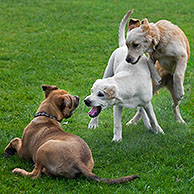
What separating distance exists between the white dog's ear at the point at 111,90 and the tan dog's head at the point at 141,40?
2.05ft

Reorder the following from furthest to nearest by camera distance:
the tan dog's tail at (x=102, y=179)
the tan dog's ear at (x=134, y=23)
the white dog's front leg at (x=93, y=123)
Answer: the white dog's front leg at (x=93, y=123), the tan dog's ear at (x=134, y=23), the tan dog's tail at (x=102, y=179)

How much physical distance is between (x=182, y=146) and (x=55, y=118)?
225 cm

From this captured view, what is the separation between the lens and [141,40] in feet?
21.3

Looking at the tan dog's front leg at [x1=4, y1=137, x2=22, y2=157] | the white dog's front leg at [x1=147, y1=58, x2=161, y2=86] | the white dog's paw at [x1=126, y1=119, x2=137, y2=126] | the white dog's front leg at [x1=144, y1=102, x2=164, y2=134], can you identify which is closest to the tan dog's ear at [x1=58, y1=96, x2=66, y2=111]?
the tan dog's front leg at [x1=4, y1=137, x2=22, y2=157]

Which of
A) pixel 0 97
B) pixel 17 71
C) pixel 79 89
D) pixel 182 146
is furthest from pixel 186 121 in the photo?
pixel 17 71

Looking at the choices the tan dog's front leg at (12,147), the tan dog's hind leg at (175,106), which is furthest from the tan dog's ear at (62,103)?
the tan dog's hind leg at (175,106)

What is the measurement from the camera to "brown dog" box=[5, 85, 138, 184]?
5.32 metres

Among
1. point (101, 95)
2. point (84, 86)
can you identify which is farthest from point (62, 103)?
point (84, 86)

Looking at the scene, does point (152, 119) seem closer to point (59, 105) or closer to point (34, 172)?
point (59, 105)

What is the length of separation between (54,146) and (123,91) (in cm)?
166

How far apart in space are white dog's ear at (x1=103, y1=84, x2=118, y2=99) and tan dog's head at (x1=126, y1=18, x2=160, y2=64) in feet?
2.05

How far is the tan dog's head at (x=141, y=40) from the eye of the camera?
648 cm

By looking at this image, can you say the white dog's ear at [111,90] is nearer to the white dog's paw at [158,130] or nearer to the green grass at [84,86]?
the green grass at [84,86]

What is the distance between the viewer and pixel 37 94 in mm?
9602
